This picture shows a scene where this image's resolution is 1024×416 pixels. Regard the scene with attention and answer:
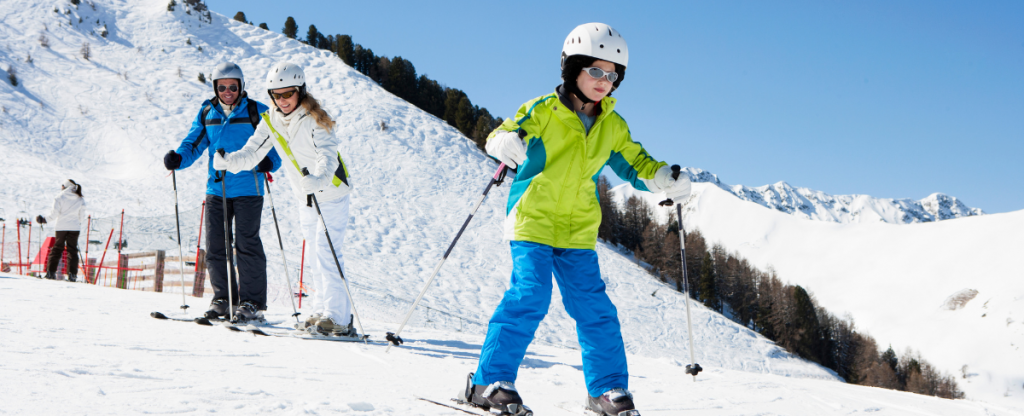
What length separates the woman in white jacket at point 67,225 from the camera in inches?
372

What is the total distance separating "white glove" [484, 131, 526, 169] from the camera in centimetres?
260

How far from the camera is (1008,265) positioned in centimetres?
11712

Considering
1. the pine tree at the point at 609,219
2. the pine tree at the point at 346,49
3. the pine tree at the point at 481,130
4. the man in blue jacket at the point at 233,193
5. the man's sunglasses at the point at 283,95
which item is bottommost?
the man in blue jacket at the point at 233,193

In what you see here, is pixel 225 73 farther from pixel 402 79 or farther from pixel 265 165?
pixel 402 79

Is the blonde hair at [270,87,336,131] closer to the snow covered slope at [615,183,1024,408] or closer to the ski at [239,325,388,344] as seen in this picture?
the ski at [239,325,388,344]

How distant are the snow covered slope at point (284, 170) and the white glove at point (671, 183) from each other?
33.1ft

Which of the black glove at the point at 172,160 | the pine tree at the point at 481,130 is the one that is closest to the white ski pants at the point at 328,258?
the black glove at the point at 172,160

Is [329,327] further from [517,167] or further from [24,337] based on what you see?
[517,167]

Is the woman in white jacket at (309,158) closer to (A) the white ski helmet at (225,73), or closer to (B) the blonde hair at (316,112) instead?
(B) the blonde hair at (316,112)

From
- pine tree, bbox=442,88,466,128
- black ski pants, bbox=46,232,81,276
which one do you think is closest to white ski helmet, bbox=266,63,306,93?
black ski pants, bbox=46,232,81,276

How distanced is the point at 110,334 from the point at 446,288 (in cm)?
1680

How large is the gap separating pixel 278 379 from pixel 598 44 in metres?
2.22

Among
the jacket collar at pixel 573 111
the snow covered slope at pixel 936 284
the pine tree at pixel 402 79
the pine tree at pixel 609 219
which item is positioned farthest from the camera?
the snow covered slope at pixel 936 284

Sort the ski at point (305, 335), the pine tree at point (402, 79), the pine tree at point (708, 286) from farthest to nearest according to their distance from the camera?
the pine tree at point (708, 286), the pine tree at point (402, 79), the ski at point (305, 335)
